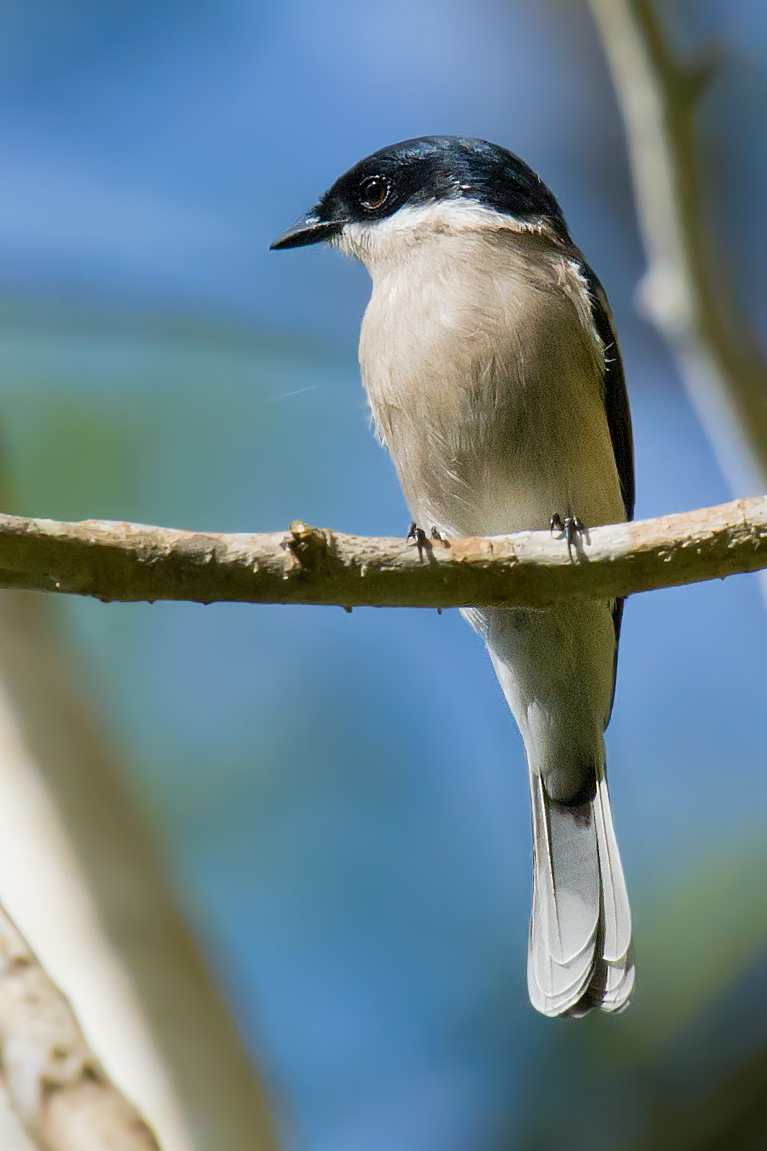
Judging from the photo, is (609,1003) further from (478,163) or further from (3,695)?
(478,163)

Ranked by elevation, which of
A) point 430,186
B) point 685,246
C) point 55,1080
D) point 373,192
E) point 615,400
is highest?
point 373,192

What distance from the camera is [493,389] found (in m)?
4.07

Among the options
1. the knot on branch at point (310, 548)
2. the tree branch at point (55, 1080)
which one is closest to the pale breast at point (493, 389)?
the knot on branch at point (310, 548)

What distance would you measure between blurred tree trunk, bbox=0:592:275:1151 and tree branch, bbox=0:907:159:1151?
1298 mm

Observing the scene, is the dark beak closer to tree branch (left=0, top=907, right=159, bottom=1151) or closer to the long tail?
the long tail

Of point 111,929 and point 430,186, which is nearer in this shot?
point 111,929

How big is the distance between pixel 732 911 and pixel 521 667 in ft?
7.93

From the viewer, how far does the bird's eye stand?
501cm

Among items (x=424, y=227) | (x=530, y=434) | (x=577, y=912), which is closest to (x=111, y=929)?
(x=577, y=912)

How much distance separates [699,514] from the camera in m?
2.93

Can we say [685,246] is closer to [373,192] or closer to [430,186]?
[430,186]

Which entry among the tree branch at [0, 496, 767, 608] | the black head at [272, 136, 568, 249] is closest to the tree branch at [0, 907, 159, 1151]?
the tree branch at [0, 496, 767, 608]

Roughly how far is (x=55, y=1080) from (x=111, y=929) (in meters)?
1.68

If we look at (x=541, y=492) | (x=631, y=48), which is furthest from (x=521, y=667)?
(x=631, y=48)
